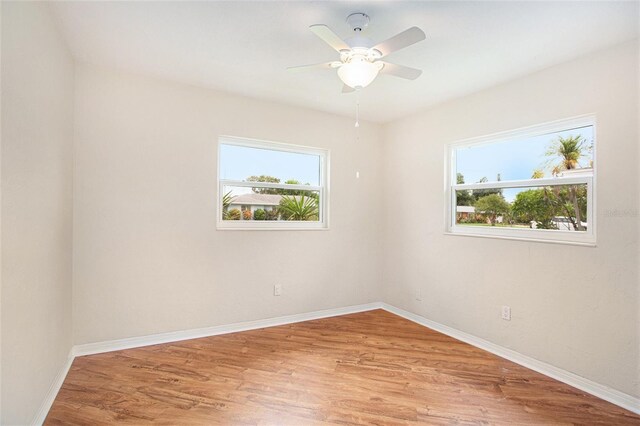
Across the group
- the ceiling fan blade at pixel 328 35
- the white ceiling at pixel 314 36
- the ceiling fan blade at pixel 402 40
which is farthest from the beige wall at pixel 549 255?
the ceiling fan blade at pixel 328 35

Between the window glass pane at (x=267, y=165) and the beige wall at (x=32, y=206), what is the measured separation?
1356 millimetres

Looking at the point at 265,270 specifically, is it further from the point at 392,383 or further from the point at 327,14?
the point at 327,14

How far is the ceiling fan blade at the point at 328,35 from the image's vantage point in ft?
5.31

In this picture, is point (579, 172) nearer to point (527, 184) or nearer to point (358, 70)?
point (527, 184)

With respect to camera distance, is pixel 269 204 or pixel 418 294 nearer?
pixel 269 204

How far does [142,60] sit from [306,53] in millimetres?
1307

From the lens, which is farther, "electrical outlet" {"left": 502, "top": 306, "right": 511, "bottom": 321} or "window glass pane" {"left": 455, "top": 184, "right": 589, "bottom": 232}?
"electrical outlet" {"left": 502, "top": 306, "right": 511, "bottom": 321}

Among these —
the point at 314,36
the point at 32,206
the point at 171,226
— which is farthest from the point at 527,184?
the point at 32,206

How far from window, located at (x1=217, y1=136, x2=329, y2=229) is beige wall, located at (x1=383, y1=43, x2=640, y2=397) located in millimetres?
1135

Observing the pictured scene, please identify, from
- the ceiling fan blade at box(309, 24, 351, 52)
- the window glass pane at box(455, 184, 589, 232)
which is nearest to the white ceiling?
the ceiling fan blade at box(309, 24, 351, 52)

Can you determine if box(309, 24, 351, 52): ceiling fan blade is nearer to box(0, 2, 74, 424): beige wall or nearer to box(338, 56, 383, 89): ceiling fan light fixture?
box(338, 56, 383, 89): ceiling fan light fixture

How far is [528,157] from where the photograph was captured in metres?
2.80

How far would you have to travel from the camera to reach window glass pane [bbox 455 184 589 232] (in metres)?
2.48

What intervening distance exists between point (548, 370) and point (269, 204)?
286cm
